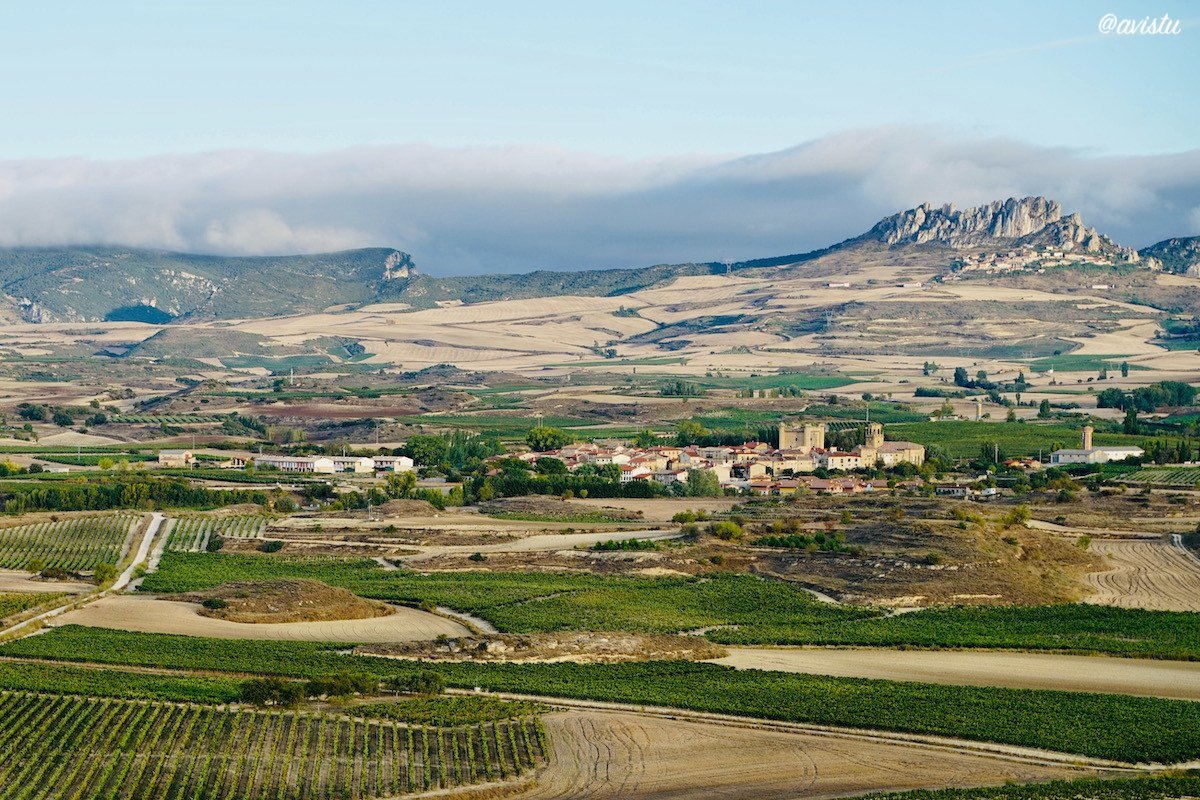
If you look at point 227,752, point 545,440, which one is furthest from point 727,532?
point 545,440

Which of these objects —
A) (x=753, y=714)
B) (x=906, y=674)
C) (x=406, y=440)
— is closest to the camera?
(x=753, y=714)

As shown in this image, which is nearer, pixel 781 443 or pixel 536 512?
pixel 536 512

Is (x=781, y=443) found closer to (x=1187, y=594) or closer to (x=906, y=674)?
(x=1187, y=594)

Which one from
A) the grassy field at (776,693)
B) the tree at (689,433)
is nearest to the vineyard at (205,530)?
the grassy field at (776,693)

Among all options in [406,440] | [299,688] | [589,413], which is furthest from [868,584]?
[589,413]

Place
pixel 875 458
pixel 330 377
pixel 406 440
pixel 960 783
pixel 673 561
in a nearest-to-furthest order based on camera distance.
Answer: pixel 960 783
pixel 673 561
pixel 875 458
pixel 406 440
pixel 330 377

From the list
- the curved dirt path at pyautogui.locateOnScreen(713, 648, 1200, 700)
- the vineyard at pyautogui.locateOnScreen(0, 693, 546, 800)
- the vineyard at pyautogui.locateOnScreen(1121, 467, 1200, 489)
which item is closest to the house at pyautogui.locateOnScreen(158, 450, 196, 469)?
the vineyard at pyautogui.locateOnScreen(1121, 467, 1200, 489)

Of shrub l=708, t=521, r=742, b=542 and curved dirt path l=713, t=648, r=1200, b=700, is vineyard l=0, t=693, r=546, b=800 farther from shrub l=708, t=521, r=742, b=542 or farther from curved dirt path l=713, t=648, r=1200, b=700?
shrub l=708, t=521, r=742, b=542

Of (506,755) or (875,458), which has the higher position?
(506,755)
